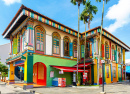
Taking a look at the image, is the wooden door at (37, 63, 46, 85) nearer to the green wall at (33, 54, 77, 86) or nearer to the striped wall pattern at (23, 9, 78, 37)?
the green wall at (33, 54, 77, 86)

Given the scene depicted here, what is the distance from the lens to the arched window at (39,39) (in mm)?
15637

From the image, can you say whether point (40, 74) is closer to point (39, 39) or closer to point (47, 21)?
point (39, 39)

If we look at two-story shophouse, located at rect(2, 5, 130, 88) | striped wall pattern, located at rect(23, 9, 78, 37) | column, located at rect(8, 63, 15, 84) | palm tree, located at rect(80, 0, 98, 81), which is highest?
palm tree, located at rect(80, 0, 98, 81)

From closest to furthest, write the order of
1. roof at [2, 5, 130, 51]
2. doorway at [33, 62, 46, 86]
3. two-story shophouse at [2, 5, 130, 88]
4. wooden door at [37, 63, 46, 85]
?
roof at [2, 5, 130, 51], two-story shophouse at [2, 5, 130, 88], wooden door at [37, 63, 46, 85], doorway at [33, 62, 46, 86]

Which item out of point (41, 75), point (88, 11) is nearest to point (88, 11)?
point (88, 11)

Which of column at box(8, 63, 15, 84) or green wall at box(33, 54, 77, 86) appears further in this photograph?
column at box(8, 63, 15, 84)

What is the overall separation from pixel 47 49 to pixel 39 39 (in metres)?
1.68

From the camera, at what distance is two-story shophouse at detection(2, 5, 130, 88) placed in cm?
1476

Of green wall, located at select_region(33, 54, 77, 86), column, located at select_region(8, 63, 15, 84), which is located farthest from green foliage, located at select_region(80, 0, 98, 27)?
column, located at select_region(8, 63, 15, 84)

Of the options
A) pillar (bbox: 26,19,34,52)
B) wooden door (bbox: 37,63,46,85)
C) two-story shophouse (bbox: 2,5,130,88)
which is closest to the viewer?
pillar (bbox: 26,19,34,52)

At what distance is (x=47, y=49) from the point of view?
54.8ft

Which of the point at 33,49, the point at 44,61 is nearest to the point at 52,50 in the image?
the point at 44,61

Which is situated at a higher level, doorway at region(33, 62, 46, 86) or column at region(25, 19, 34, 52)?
column at region(25, 19, 34, 52)

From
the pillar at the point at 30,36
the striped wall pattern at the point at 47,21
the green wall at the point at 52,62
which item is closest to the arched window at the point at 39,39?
the pillar at the point at 30,36
